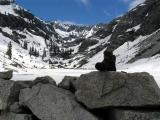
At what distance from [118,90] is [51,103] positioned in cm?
371

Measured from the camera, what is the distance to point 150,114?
722 inches

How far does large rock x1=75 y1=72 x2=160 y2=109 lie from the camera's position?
18531 millimetres

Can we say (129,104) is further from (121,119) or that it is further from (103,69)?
(103,69)

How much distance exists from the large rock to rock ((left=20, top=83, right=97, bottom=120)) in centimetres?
53

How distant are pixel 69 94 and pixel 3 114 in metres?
4.47

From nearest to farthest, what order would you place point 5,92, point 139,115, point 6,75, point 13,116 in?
point 139,115 → point 13,116 → point 5,92 → point 6,75

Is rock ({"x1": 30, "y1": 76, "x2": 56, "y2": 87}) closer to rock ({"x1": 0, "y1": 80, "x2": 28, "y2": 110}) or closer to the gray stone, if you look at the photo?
rock ({"x1": 0, "y1": 80, "x2": 28, "y2": 110})

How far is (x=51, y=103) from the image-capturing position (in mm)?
20562

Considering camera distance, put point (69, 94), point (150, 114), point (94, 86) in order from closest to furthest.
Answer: point (150, 114) < point (94, 86) < point (69, 94)

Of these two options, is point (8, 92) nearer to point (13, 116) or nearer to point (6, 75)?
point (13, 116)

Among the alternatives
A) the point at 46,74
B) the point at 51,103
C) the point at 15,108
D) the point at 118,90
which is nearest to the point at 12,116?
the point at 15,108

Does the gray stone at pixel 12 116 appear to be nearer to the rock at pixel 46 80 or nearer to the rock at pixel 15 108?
the rock at pixel 15 108

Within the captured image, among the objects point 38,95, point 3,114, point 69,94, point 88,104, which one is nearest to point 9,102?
point 3,114

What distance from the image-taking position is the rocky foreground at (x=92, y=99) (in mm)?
18547
